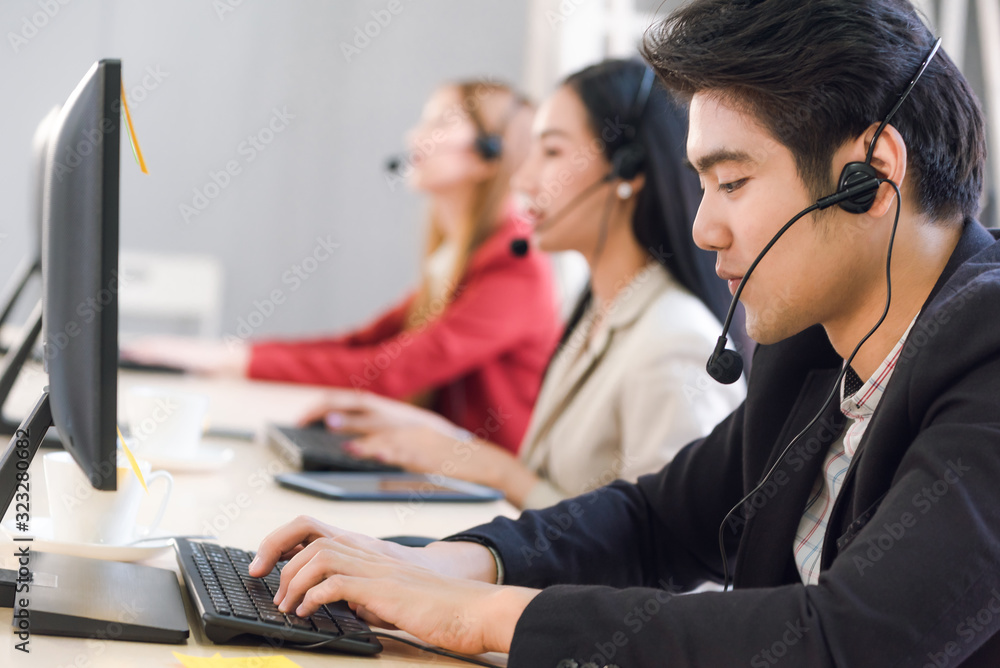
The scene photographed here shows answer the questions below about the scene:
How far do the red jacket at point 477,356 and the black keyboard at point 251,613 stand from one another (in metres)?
1.41

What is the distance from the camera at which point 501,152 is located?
8.20ft

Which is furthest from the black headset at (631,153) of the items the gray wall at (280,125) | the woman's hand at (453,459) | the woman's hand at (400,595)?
the gray wall at (280,125)

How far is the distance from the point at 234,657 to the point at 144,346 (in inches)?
72.2

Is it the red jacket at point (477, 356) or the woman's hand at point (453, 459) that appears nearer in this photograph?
the woman's hand at point (453, 459)

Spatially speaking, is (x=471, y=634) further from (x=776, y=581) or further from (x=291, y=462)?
(x=291, y=462)

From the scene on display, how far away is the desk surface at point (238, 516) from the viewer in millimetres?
649

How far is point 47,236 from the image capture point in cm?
72

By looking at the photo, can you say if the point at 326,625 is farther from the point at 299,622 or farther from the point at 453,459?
the point at 453,459

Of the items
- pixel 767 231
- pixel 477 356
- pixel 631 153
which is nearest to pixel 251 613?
pixel 767 231

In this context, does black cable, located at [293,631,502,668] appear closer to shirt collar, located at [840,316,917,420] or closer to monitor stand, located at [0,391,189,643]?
monitor stand, located at [0,391,189,643]

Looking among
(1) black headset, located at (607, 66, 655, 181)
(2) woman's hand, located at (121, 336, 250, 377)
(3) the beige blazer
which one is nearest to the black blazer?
(3) the beige blazer

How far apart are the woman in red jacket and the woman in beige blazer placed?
43 centimetres

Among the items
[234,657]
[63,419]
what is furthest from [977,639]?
[63,419]

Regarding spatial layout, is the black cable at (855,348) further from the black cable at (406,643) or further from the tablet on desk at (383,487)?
the tablet on desk at (383,487)
